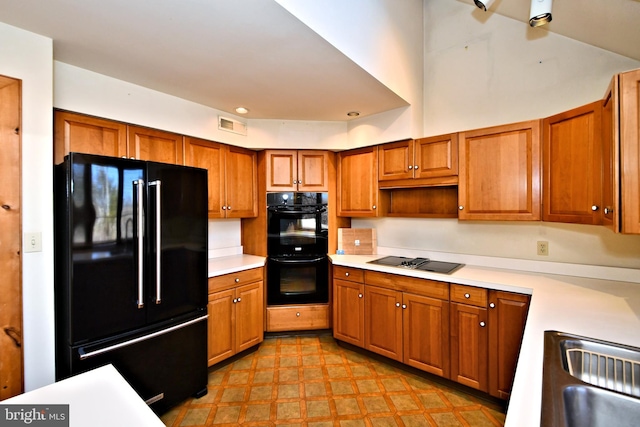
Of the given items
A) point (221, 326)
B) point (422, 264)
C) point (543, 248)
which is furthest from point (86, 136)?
point (543, 248)

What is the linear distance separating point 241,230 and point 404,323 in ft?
6.68

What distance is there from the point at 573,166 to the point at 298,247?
233cm

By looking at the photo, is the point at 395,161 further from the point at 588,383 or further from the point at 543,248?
the point at 588,383

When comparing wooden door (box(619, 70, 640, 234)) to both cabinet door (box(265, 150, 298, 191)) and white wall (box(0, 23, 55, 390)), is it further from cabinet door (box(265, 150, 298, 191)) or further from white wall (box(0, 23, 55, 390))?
white wall (box(0, 23, 55, 390))

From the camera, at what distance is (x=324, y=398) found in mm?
2145

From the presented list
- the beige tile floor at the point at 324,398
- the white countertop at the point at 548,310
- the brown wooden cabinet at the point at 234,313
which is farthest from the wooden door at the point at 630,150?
the brown wooden cabinet at the point at 234,313

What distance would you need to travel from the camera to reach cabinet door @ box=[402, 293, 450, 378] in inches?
87.8

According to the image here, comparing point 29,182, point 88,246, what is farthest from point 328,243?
point 29,182

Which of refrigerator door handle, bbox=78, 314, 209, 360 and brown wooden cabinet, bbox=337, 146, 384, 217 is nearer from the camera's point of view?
refrigerator door handle, bbox=78, 314, 209, 360

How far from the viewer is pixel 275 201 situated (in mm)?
3123

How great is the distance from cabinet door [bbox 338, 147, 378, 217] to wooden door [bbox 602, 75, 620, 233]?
1718 millimetres

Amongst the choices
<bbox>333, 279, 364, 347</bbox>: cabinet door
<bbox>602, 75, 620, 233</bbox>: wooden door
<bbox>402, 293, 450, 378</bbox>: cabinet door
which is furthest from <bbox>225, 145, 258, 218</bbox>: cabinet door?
<bbox>602, 75, 620, 233</bbox>: wooden door

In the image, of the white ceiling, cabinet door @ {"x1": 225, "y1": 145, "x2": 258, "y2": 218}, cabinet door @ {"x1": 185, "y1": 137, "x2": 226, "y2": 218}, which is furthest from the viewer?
cabinet door @ {"x1": 225, "y1": 145, "x2": 258, "y2": 218}

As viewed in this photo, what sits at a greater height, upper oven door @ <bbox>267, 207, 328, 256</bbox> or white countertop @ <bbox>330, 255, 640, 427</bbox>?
upper oven door @ <bbox>267, 207, 328, 256</bbox>
